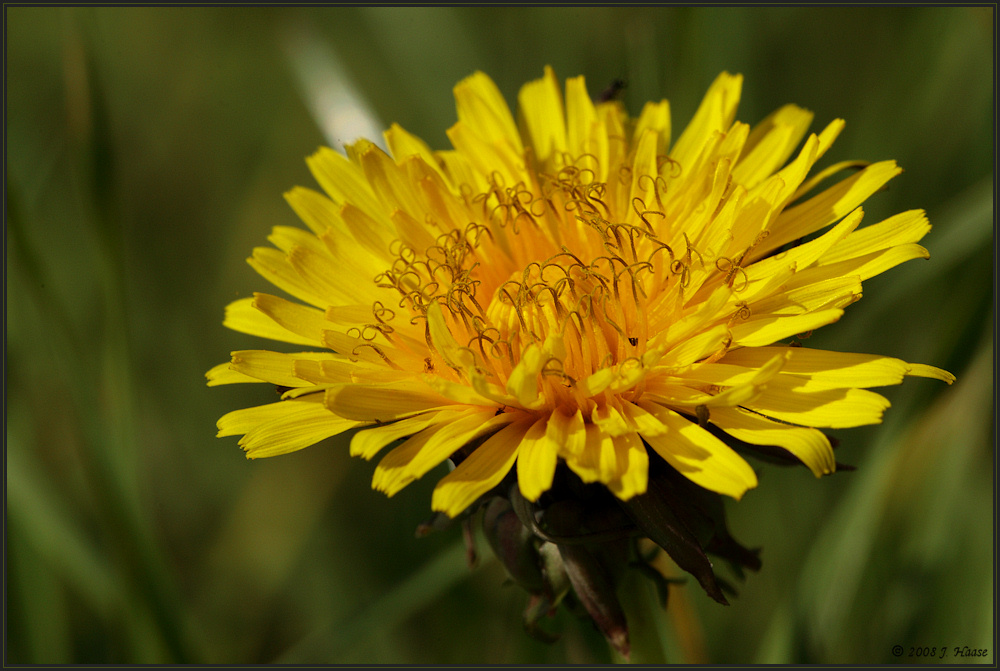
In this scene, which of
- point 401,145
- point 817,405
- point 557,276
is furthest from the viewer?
point 401,145

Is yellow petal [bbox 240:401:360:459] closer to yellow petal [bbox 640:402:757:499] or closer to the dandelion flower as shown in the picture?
the dandelion flower

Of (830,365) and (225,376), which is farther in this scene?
(225,376)

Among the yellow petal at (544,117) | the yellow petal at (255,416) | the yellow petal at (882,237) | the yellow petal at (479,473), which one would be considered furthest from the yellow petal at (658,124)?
the yellow petal at (255,416)

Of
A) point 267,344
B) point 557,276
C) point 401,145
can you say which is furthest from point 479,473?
point 267,344

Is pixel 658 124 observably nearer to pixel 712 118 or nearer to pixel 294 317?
pixel 712 118

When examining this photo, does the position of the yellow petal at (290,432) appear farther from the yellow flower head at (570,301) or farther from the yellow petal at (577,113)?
the yellow petal at (577,113)

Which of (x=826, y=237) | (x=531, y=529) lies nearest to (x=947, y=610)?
(x=826, y=237)

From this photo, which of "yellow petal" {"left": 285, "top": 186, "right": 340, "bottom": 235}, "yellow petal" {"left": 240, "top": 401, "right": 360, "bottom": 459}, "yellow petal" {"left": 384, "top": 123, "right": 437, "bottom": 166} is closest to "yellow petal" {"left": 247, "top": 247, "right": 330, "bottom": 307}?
"yellow petal" {"left": 285, "top": 186, "right": 340, "bottom": 235}
